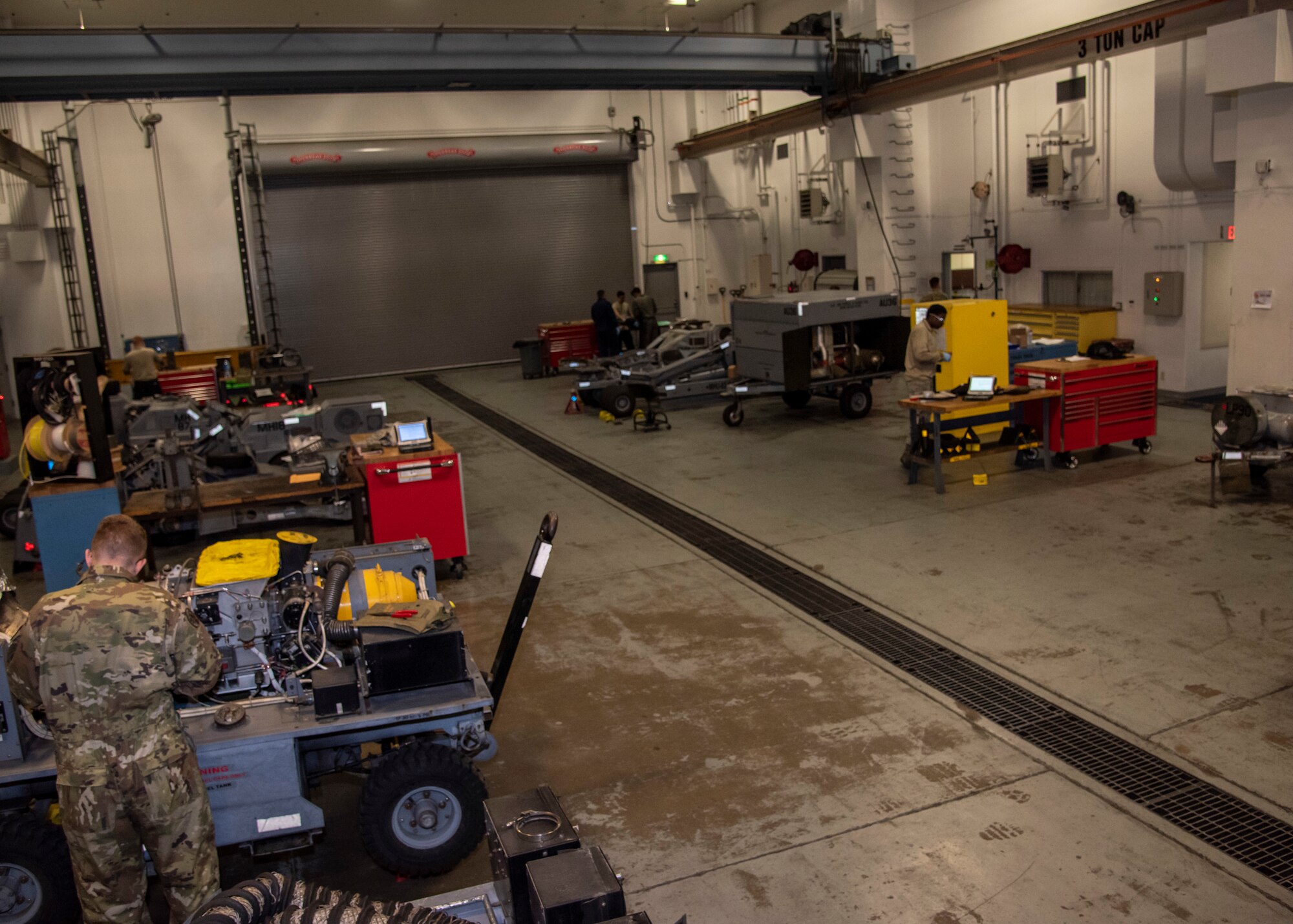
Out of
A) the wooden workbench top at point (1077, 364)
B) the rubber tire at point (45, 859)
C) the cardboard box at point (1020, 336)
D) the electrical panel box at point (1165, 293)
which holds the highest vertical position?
the electrical panel box at point (1165, 293)

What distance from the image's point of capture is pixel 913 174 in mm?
17484

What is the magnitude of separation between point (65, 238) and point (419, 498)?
44.5 ft

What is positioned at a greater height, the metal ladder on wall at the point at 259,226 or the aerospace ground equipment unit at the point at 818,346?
the metal ladder on wall at the point at 259,226

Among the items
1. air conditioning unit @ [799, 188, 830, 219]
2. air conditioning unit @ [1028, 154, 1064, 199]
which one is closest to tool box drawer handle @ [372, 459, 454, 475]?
air conditioning unit @ [1028, 154, 1064, 199]

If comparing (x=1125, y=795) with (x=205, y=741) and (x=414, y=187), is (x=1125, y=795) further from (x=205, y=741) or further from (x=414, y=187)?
(x=414, y=187)

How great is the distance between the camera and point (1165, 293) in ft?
43.9

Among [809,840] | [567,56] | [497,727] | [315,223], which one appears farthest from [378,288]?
[809,840]

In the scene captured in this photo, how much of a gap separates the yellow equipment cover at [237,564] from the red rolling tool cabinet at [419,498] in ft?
9.88

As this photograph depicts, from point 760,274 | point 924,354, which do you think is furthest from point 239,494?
point 760,274

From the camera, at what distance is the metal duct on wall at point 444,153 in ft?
62.3

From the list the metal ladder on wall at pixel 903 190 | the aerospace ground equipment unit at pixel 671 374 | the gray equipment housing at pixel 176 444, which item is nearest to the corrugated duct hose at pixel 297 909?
the gray equipment housing at pixel 176 444

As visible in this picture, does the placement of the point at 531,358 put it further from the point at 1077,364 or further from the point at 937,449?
the point at 1077,364

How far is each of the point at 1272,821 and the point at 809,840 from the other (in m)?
1.92

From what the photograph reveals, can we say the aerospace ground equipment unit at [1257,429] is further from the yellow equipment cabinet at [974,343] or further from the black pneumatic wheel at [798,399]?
the black pneumatic wheel at [798,399]
